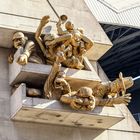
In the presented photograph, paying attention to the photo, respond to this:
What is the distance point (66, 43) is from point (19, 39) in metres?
0.89

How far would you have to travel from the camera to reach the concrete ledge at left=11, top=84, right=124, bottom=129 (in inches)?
437

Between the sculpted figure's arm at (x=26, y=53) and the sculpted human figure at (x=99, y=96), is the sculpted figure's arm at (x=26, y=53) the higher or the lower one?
the higher one

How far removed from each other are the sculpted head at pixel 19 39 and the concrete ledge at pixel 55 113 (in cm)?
87

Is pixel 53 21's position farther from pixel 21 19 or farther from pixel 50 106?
pixel 50 106

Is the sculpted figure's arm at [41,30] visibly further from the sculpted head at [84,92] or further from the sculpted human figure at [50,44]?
the sculpted head at [84,92]

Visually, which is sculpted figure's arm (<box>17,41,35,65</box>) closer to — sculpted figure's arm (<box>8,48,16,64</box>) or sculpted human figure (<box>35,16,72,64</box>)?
sculpted human figure (<box>35,16,72,64</box>)

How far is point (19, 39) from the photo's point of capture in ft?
38.5

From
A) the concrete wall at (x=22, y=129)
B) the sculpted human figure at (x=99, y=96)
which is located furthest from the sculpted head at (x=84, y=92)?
the concrete wall at (x=22, y=129)

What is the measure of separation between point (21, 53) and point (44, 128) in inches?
59.0

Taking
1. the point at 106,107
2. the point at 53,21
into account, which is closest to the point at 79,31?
the point at 53,21

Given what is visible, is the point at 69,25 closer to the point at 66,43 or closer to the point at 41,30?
the point at 66,43

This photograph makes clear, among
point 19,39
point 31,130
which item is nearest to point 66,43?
point 19,39

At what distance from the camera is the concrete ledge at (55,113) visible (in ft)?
36.4

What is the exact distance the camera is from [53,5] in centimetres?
1259
